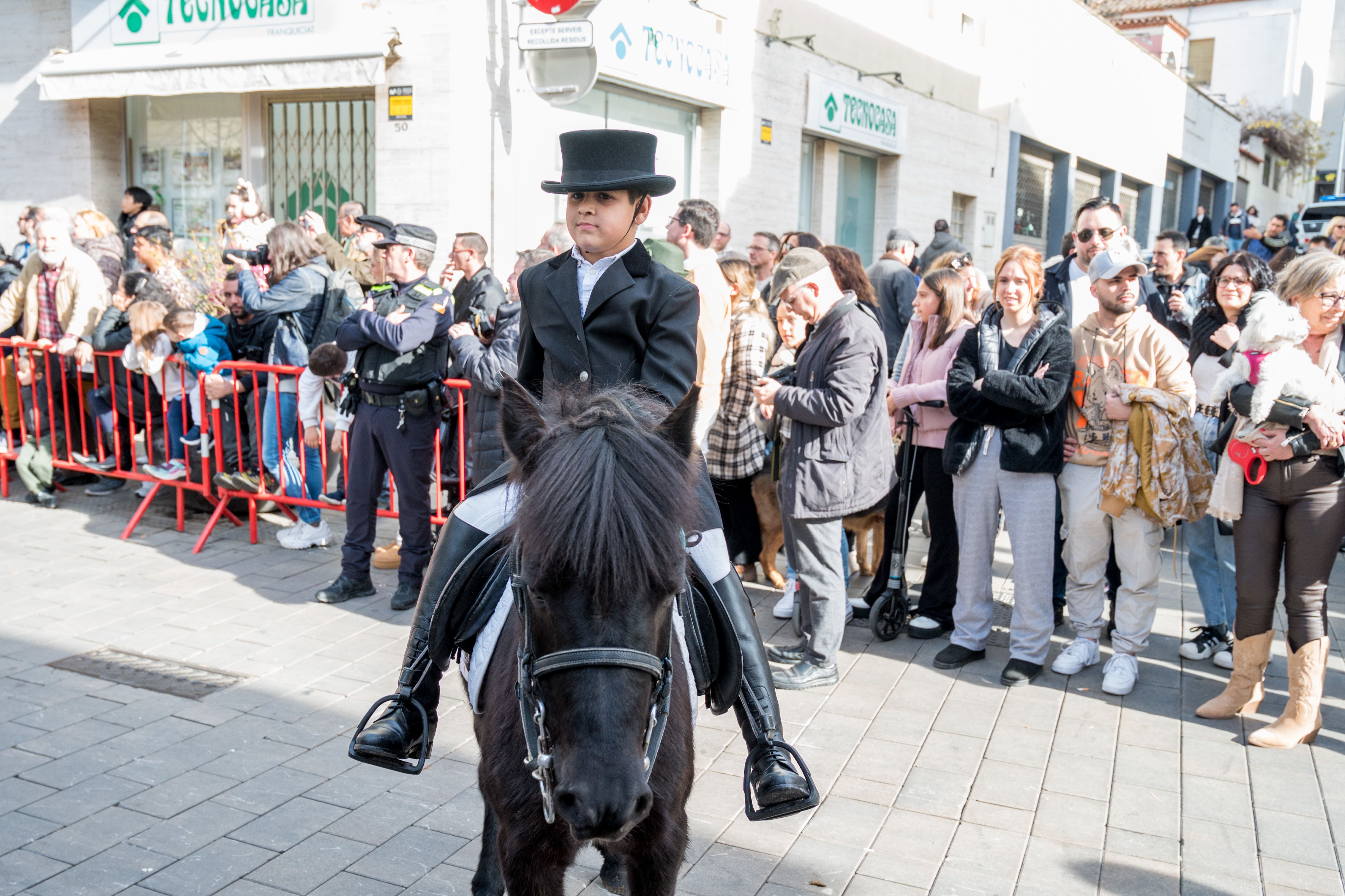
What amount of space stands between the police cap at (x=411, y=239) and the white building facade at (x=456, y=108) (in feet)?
12.7

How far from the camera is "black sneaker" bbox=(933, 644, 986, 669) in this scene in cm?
613

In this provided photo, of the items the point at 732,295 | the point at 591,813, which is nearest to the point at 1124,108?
the point at 732,295

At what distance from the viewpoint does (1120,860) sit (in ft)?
13.3

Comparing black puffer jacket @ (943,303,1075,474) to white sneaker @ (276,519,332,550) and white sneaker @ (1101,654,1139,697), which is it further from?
white sneaker @ (276,519,332,550)

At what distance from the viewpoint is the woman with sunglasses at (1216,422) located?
248 inches

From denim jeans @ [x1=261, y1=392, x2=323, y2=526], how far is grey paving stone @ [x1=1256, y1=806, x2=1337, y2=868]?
6431mm

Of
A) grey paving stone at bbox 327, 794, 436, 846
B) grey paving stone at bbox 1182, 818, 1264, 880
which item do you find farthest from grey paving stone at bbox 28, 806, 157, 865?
grey paving stone at bbox 1182, 818, 1264, 880

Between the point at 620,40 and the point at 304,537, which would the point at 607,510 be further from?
the point at 620,40

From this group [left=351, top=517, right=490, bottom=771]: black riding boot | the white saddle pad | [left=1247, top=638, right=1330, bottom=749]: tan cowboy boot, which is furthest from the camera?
[left=1247, top=638, right=1330, bottom=749]: tan cowboy boot

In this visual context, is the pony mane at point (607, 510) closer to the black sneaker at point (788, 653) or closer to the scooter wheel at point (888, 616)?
the black sneaker at point (788, 653)

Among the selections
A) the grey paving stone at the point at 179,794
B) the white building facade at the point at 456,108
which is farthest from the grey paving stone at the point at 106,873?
the white building facade at the point at 456,108

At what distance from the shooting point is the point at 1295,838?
13.9 ft

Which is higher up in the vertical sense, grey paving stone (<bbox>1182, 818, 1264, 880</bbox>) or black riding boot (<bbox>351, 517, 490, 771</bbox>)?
black riding boot (<bbox>351, 517, 490, 771</bbox>)

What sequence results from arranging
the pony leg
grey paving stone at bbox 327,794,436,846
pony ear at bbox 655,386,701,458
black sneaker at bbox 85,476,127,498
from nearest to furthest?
pony ear at bbox 655,386,701,458
the pony leg
grey paving stone at bbox 327,794,436,846
black sneaker at bbox 85,476,127,498
